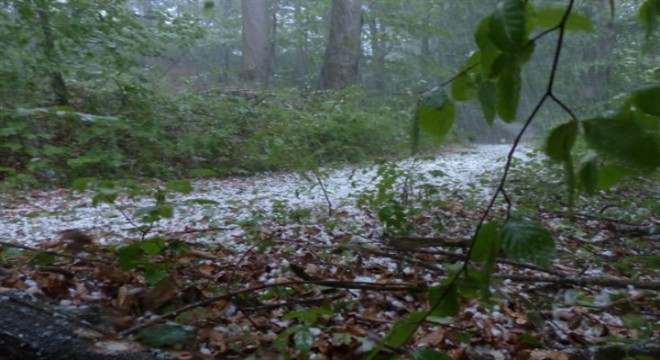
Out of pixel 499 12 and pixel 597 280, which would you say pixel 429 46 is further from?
pixel 499 12

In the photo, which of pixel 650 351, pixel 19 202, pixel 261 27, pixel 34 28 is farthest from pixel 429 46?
pixel 650 351

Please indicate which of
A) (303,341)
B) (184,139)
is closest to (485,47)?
(303,341)

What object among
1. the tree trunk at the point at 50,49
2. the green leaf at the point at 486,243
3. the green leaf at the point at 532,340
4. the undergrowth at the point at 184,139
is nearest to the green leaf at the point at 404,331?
the green leaf at the point at 486,243

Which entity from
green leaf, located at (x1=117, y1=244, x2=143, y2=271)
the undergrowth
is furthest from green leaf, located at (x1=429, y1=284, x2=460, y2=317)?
the undergrowth

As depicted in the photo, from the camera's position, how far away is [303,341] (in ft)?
4.25

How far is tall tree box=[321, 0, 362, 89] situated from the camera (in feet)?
28.5

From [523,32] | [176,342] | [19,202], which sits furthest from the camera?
[19,202]

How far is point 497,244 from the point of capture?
2.10ft

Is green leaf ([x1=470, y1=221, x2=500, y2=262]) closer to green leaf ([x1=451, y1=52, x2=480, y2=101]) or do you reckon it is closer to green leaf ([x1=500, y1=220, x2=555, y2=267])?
green leaf ([x1=500, y1=220, x2=555, y2=267])

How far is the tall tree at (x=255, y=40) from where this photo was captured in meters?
10.5

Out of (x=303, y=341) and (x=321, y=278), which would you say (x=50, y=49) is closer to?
(x=321, y=278)

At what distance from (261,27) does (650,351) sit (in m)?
10.2

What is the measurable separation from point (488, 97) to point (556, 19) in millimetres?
129

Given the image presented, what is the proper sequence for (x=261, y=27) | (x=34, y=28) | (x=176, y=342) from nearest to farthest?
(x=176, y=342)
(x=34, y=28)
(x=261, y=27)
